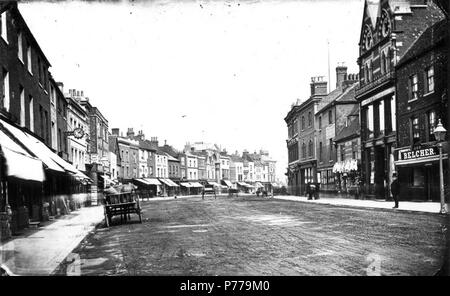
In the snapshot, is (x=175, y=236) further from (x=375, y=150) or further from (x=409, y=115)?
(x=375, y=150)

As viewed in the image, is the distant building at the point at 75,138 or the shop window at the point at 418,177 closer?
the shop window at the point at 418,177

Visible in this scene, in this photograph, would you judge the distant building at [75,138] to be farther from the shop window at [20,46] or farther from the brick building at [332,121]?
the brick building at [332,121]

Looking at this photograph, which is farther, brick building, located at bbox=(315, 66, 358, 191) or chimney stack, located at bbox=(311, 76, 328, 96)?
chimney stack, located at bbox=(311, 76, 328, 96)

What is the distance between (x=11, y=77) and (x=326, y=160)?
35634 millimetres

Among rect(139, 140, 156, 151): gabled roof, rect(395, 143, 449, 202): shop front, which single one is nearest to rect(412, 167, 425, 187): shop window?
rect(395, 143, 449, 202): shop front

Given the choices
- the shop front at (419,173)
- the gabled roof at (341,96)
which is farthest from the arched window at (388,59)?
the gabled roof at (341,96)

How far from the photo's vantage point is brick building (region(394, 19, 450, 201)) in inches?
781

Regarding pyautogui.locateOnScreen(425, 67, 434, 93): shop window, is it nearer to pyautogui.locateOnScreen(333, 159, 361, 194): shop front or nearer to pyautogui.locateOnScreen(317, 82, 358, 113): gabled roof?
pyautogui.locateOnScreen(333, 159, 361, 194): shop front

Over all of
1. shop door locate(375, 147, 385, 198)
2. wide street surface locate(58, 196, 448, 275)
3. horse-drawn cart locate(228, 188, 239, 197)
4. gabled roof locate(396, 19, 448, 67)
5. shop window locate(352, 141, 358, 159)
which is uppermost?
gabled roof locate(396, 19, 448, 67)

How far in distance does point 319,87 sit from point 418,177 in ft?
87.3

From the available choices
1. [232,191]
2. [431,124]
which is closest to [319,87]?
[431,124]

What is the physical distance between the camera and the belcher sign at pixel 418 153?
63.0 ft

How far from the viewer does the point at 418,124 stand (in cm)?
2270
